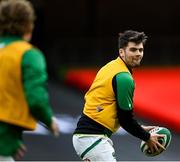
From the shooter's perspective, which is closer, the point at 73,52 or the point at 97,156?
the point at 97,156

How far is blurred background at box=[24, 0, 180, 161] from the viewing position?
18.5m

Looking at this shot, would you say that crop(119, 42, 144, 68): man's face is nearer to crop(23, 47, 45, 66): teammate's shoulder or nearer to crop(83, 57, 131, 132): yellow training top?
crop(83, 57, 131, 132): yellow training top

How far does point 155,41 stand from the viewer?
75.3ft

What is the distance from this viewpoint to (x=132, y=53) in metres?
6.66

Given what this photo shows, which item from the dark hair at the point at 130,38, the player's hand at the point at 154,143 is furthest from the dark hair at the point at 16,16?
the player's hand at the point at 154,143

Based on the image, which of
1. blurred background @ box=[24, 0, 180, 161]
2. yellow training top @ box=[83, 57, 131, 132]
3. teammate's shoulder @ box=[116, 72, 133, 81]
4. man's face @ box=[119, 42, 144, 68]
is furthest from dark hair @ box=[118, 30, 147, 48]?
blurred background @ box=[24, 0, 180, 161]

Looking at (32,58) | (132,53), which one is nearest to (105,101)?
(132,53)

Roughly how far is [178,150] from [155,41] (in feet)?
37.0

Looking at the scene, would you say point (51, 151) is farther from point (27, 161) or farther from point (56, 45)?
point (56, 45)

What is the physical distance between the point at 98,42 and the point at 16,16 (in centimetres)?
1704

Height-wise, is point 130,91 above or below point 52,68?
above

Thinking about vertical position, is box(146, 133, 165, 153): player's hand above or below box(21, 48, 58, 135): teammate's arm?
below

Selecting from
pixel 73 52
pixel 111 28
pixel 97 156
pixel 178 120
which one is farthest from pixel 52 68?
pixel 97 156

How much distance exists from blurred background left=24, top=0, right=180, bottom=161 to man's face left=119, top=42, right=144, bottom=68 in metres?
9.42
